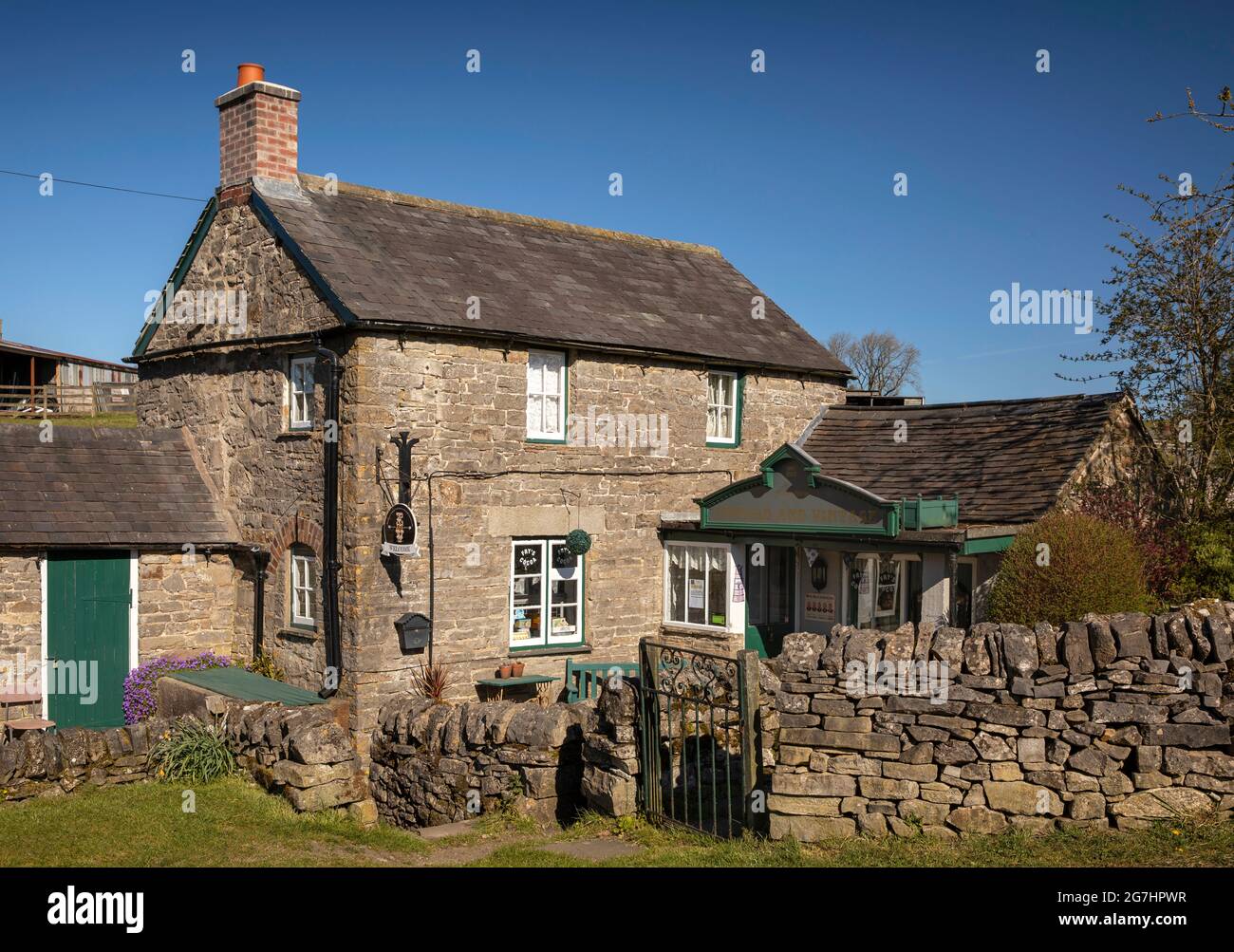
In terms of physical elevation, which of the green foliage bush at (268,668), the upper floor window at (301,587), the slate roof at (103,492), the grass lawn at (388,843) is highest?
the slate roof at (103,492)

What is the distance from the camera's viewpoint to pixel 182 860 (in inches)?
340

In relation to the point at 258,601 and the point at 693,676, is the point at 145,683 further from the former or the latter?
the point at 693,676

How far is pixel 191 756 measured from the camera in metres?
11.6

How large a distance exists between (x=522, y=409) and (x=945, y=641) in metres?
8.00

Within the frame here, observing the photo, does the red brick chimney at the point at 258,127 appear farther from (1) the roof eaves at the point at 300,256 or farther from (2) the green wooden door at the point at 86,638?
(2) the green wooden door at the point at 86,638

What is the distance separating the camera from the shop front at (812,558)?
13.6 meters

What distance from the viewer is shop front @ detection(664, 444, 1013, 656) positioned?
13.6 meters

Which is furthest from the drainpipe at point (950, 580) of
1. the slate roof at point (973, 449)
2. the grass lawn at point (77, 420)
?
the grass lawn at point (77, 420)

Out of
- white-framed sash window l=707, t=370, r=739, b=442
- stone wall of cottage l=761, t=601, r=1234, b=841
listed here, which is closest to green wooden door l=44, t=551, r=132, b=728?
white-framed sash window l=707, t=370, r=739, b=442

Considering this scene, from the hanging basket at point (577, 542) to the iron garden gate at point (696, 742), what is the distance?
4.71 metres

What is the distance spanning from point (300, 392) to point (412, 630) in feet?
12.3

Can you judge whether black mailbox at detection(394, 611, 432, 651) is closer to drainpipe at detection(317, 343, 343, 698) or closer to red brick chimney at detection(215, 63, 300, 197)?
drainpipe at detection(317, 343, 343, 698)

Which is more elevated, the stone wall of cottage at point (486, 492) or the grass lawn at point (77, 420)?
the grass lawn at point (77, 420)
